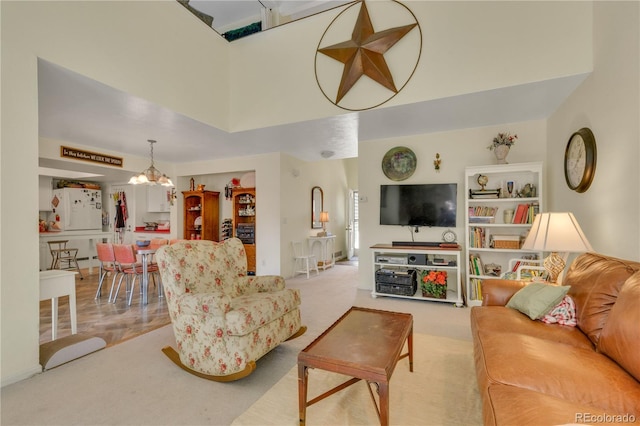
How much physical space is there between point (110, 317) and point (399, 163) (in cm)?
432

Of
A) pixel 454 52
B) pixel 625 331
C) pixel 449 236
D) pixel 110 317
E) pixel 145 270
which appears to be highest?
pixel 454 52

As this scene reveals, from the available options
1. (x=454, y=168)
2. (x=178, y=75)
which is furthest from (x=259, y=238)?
(x=454, y=168)

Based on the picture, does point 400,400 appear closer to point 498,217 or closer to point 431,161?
point 498,217

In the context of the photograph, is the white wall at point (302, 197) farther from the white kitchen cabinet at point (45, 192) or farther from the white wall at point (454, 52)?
the white kitchen cabinet at point (45, 192)

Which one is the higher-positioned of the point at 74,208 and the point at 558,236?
the point at 74,208

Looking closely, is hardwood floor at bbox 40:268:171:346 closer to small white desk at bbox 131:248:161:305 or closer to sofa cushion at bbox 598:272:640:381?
small white desk at bbox 131:248:161:305

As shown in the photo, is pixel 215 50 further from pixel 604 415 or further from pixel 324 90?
pixel 604 415

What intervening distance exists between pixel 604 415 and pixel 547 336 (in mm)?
758

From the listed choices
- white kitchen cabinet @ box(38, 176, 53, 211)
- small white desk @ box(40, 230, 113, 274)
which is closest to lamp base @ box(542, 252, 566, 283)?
small white desk @ box(40, 230, 113, 274)

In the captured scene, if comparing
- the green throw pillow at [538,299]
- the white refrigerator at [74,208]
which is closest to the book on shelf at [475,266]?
the green throw pillow at [538,299]

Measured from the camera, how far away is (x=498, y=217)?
3971 mm

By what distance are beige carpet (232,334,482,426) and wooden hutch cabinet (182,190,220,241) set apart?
468 cm

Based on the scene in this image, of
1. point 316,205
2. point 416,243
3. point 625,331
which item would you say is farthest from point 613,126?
point 316,205

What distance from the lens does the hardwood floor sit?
2.99 m
